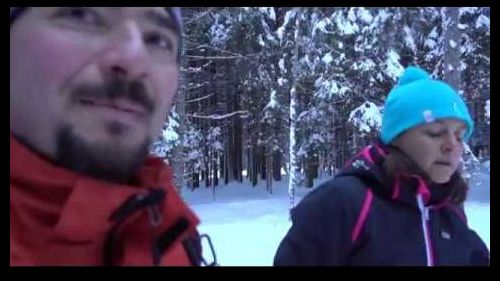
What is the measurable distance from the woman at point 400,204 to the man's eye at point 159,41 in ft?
3.87

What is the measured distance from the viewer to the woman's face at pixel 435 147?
237 centimetres

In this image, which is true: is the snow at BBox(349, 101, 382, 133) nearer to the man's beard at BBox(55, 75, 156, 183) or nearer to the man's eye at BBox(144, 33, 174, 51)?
the man's eye at BBox(144, 33, 174, 51)

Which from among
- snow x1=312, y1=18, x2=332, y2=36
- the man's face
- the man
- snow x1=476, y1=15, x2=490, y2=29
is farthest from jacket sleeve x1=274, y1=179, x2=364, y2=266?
snow x1=476, y1=15, x2=490, y2=29

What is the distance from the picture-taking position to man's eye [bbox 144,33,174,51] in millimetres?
1270

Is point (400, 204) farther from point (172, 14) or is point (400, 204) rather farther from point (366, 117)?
point (366, 117)

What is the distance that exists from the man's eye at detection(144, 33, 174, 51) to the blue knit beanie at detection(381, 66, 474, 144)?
1.49 meters

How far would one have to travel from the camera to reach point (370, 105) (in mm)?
13859

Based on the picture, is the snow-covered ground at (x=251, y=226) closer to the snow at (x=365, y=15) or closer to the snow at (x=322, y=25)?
the snow at (x=322, y=25)

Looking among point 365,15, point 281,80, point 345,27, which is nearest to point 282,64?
point 281,80

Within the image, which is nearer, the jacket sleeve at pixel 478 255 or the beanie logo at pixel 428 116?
the jacket sleeve at pixel 478 255

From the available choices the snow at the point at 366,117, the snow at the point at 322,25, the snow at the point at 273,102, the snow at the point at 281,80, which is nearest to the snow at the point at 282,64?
the snow at the point at 281,80

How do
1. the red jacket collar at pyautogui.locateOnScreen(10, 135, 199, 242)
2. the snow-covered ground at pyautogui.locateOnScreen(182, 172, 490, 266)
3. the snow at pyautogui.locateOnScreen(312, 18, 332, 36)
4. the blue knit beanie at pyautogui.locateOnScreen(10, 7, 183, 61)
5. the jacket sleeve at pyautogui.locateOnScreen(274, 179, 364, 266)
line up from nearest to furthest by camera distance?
the red jacket collar at pyautogui.locateOnScreen(10, 135, 199, 242) → the blue knit beanie at pyautogui.locateOnScreen(10, 7, 183, 61) → the jacket sleeve at pyautogui.locateOnScreen(274, 179, 364, 266) → the snow-covered ground at pyautogui.locateOnScreen(182, 172, 490, 266) → the snow at pyautogui.locateOnScreen(312, 18, 332, 36)

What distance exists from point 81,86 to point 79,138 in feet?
0.39

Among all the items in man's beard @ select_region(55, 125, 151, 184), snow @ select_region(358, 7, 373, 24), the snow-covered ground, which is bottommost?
the snow-covered ground
